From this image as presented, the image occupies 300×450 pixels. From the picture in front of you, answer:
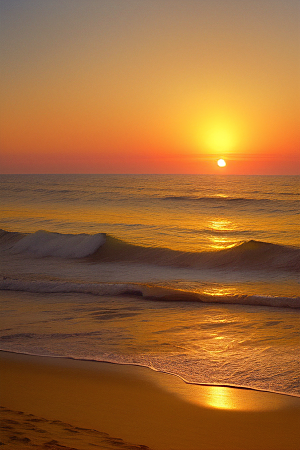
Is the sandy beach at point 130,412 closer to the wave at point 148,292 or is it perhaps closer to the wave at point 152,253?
the wave at point 148,292

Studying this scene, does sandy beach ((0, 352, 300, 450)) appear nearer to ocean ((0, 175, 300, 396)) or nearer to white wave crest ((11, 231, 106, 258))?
ocean ((0, 175, 300, 396))

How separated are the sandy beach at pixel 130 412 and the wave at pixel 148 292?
405 cm

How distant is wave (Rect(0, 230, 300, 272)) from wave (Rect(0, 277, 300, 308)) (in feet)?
16.3

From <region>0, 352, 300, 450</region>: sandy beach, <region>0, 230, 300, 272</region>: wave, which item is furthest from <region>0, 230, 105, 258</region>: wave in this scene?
<region>0, 352, 300, 450</region>: sandy beach

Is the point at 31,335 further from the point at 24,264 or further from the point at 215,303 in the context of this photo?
the point at 24,264

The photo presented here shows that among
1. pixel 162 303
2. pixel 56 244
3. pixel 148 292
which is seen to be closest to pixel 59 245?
pixel 56 244

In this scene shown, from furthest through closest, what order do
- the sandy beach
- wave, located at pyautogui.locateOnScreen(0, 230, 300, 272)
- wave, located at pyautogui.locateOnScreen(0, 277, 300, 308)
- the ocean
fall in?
wave, located at pyautogui.locateOnScreen(0, 230, 300, 272)
wave, located at pyautogui.locateOnScreen(0, 277, 300, 308)
the ocean
the sandy beach

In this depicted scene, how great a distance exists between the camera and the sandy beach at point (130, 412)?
3.48 m

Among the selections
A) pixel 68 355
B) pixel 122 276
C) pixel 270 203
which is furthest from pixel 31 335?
pixel 270 203

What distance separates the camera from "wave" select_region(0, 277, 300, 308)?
9.07 meters

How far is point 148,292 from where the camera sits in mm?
9734

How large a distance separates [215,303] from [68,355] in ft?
13.3

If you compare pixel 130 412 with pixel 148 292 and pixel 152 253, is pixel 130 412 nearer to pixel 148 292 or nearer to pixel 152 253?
pixel 148 292

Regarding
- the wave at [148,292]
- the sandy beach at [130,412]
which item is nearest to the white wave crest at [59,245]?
the wave at [148,292]
